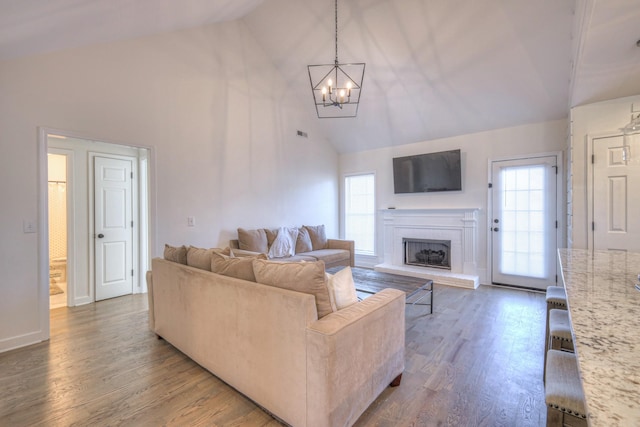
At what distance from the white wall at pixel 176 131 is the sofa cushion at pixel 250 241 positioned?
0.69ft

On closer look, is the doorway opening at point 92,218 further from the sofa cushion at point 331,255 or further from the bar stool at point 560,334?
the bar stool at point 560,334

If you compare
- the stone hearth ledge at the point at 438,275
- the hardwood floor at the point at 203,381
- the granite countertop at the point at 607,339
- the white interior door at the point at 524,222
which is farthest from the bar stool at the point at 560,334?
the white interior door at the point at 524,222

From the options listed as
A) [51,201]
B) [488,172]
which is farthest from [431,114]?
[51,201]

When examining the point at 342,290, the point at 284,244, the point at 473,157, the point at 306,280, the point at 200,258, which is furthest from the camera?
the point at 473,157

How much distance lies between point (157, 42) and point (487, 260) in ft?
19.0

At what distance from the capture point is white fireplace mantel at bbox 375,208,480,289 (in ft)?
15.9

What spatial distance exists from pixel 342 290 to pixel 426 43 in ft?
12.0

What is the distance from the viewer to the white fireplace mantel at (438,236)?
4.85m

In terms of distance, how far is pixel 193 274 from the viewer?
7.49 ft

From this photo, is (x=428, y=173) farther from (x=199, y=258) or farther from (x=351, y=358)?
(x=351, y=358)

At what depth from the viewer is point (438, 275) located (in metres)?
4.92

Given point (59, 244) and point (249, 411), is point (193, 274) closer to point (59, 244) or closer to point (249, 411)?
point (249, 411)

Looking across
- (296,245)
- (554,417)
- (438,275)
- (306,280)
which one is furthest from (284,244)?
(554,417)

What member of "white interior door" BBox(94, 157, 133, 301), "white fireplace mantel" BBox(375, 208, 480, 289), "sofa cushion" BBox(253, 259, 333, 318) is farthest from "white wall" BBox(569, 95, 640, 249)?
"white interior door" BBox(94, 157, 133, 301)
